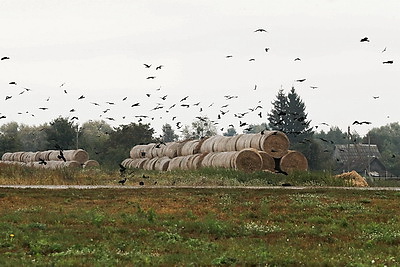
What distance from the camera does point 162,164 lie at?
70.1 m

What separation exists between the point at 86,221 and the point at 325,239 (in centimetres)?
→ 855

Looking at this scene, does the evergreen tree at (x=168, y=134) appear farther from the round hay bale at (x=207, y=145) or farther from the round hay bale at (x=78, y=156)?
the round hay bale at (x=207, y=145)

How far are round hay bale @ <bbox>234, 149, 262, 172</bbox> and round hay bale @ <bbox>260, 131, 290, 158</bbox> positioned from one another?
5.94 ft

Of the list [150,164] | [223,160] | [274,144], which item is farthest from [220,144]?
[150,164]

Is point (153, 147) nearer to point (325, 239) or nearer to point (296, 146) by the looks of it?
point (296, 146)

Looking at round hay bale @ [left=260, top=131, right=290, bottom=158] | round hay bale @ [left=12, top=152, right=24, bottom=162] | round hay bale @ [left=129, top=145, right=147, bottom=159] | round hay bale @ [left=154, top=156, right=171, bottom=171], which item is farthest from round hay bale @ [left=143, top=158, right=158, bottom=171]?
round hay bale @ [left=12, top=152, right=24, bottom=162]

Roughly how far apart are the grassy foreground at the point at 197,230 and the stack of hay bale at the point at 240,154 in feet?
58.6

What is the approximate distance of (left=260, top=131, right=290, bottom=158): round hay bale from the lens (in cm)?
5309

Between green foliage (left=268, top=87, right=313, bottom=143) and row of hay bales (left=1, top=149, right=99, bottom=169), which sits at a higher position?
green foliage (left=268, top=87, right=313, bottom=143)

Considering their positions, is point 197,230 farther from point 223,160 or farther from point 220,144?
point 220,144

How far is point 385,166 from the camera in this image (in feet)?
476

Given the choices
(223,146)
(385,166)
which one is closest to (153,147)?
(223,146)

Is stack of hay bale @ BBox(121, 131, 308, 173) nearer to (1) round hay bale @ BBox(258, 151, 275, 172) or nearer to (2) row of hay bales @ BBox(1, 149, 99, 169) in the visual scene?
(1) round hay bale @ BBox(258, 151, 275, 172)

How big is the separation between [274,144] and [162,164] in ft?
65.9
